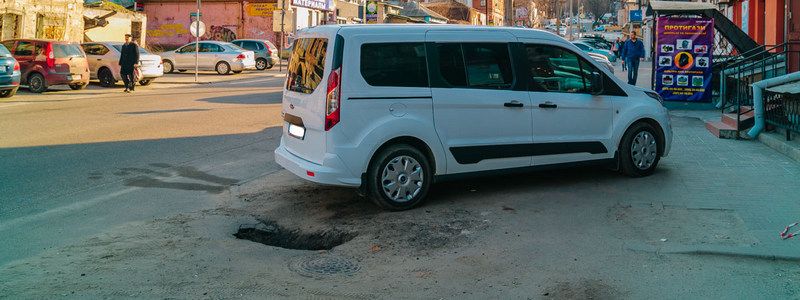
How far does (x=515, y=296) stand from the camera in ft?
16.3

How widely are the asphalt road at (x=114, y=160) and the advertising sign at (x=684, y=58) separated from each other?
29.1 feet

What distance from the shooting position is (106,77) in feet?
82.6

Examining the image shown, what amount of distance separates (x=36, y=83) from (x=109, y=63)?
3.33 m

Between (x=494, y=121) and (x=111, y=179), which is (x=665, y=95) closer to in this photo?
(x=494, y=121)

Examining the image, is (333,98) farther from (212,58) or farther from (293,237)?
(212,58)

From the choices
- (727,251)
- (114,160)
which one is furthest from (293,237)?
(114,160)

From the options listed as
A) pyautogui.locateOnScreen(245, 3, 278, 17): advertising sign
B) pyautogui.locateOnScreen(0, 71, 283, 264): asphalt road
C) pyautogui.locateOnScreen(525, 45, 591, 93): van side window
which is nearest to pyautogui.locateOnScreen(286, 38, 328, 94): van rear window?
pyautogui.locateOnScreen(0, 71, 283, 264): asphalt road

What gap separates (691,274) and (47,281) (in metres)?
4.62

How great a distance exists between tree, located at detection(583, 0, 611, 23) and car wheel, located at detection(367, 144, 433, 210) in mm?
120661

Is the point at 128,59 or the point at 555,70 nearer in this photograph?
the point at 555,70

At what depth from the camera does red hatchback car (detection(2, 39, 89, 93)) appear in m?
21.7

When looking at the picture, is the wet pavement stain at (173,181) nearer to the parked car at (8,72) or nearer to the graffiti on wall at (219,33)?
the parked car at (8,72)

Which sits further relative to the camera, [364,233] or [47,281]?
[364,233]

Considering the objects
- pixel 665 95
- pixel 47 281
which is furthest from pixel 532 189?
pixel 665 95
